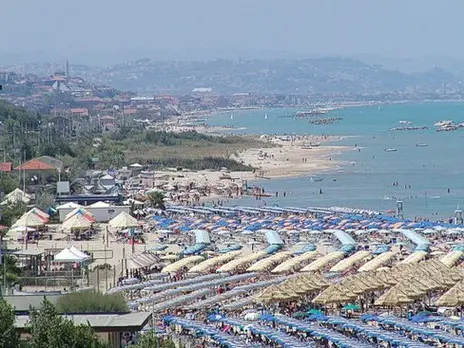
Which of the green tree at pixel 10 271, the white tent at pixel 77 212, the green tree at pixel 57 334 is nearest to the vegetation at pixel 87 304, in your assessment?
the green tree at pixel 57 334

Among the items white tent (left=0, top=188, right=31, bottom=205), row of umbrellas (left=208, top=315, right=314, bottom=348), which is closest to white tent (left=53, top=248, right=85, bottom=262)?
row of umbrellas (left=208, top=315, right=314, bottom=348)

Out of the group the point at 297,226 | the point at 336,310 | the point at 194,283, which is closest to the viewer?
the point at 336,310

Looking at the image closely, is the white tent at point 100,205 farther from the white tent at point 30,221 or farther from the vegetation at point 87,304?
the vegetation at point 87,304

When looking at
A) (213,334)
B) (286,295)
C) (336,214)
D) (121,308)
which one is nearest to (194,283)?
(286,295)

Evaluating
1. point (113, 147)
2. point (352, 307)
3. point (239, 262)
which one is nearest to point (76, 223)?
point (239, 262)

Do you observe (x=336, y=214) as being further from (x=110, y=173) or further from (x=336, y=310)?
(x=336, y=310)

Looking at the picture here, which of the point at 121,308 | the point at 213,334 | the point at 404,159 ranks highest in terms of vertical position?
the point at 121,308
